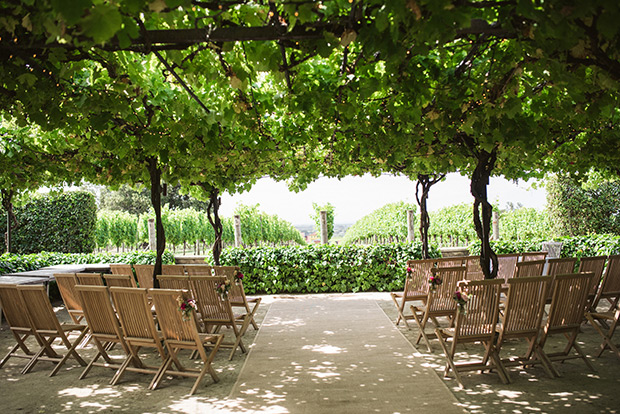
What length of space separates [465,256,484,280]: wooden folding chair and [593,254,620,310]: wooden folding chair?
4.54ft

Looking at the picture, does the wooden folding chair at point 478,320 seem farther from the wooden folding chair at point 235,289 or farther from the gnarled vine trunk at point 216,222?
the gnarled vine trunk at point 216,222

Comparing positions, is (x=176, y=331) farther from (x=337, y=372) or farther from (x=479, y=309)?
(x=479, y=309)

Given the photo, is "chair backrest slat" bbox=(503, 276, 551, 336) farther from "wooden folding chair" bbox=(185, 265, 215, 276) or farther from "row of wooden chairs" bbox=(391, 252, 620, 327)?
"wooden folding chair" bbox=(185, 265, 215, 276)

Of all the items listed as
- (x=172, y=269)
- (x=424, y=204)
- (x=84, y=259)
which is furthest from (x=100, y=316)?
(x=84, y=259)

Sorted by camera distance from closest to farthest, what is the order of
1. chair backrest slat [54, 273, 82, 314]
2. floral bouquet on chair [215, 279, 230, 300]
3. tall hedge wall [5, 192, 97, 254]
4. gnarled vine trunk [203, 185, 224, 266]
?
1. floral bouquet on chair [215, 279, 230, 300]
2. chair backrest slat [54, 273, 82, 314]
3. gnarled vine trunk [203, 185, 224, 266]
4. tall hedge wall [5, 192, 97, 254]

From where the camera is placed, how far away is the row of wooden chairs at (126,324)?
417 centimetres

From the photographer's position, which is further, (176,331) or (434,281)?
(434,281)

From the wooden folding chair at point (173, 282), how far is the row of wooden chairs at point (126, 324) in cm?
75

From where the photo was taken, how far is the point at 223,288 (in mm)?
5172

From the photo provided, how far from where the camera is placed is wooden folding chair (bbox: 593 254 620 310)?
564 centimetres

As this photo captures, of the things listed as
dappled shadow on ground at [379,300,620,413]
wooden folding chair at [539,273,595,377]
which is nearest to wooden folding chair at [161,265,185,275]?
dappled shadow on ground at [379,300,620,413]

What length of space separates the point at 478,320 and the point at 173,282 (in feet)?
10.7

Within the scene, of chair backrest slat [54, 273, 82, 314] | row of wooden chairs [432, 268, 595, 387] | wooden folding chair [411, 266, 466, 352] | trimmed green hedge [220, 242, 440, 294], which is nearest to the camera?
row of wooden chairs [432, 268, 595, 387]

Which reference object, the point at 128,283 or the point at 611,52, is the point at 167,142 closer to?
the point at 128,283
